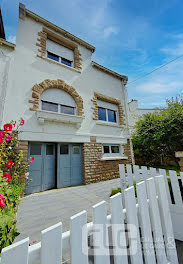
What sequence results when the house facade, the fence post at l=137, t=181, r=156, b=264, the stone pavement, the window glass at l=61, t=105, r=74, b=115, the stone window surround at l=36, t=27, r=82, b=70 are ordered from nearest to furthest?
the fence post at l=137, t=181, r=156, b=264
the stone pavement
the house facade
the stone window surround at l=36, t=27, r=82, b=70
the window glass at l=61, t=105, r=74, b=115

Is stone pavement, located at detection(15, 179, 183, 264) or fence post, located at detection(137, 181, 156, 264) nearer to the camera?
fence post, located at detection(137, 181, 156, 264)

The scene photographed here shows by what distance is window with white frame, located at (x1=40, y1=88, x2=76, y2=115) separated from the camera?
518 cm

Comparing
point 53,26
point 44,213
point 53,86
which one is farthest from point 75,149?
point 53,26

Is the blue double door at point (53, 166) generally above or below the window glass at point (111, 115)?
below

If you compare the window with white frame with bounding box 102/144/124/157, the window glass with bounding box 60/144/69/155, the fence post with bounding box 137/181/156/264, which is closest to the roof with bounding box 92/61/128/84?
the window with white frame with bounding box 102/144/124/157

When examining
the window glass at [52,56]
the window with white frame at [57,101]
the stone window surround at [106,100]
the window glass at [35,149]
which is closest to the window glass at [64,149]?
the window glass at [35,149]

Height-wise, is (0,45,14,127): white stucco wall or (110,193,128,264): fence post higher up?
(0,45,14,127): white stucco wall

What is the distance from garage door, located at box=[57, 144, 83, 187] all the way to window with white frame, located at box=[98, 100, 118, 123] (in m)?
2.69

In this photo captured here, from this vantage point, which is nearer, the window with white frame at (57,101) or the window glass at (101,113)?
the window with white frame at (57,101)

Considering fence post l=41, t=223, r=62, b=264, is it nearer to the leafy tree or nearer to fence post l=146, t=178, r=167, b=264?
fence post l=146, t=178, r=167, b=264

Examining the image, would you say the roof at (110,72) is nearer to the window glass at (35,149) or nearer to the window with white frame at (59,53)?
the window with white frame at (59,53)

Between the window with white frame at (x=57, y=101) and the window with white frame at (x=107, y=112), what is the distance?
1.87 metres

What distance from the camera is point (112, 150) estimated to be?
272 inches

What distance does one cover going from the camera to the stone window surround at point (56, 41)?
18.0ft
